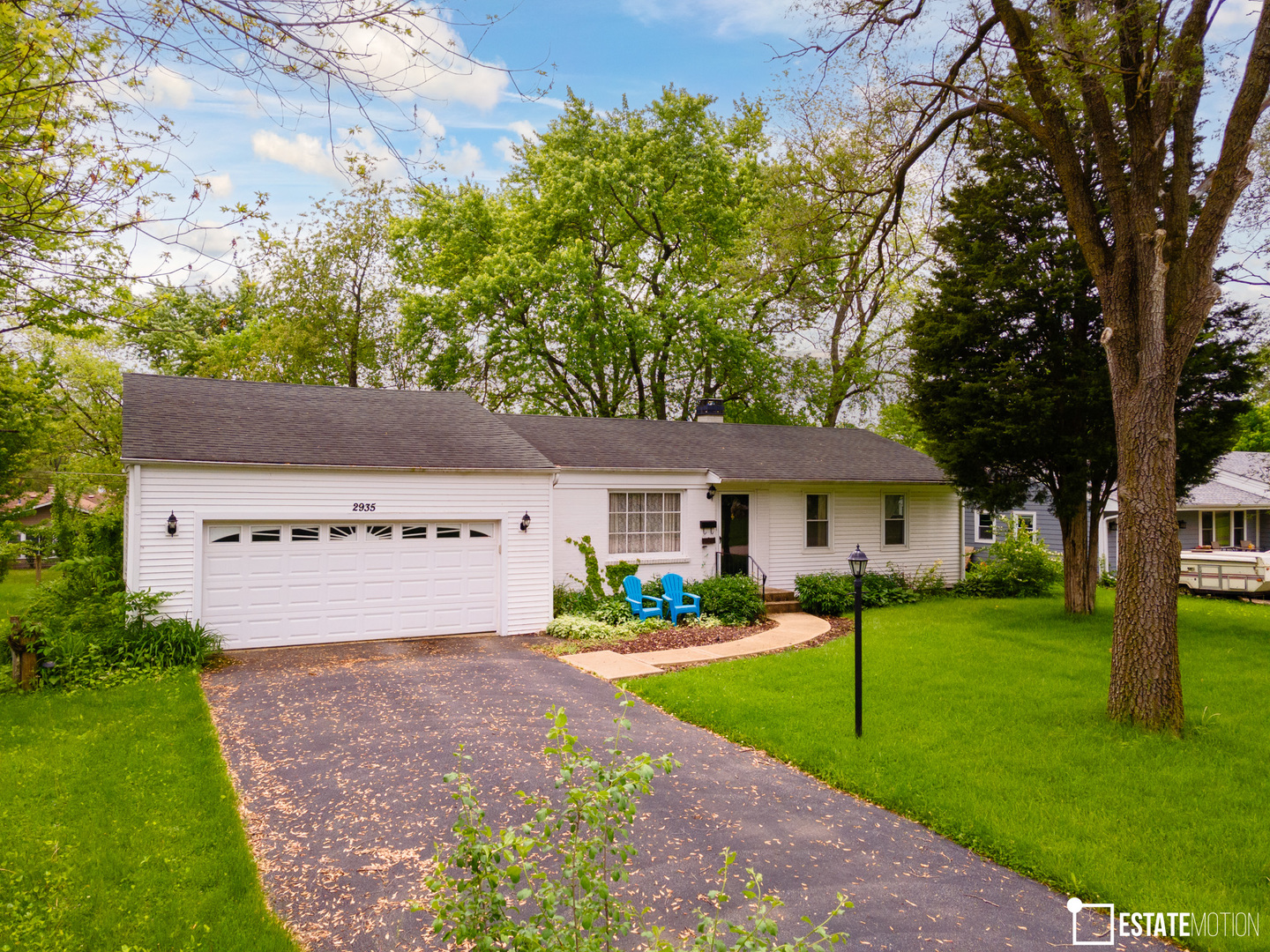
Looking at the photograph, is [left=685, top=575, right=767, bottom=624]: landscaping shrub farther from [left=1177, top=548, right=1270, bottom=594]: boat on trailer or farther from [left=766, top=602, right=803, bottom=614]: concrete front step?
[left=1177, top=548, right=1270, bottom=594]: boat on trailer

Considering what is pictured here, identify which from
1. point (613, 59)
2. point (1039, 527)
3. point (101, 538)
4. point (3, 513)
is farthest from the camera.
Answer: point (1039, 527)

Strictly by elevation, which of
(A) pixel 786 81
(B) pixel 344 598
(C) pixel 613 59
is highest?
(A) pixel 786 81

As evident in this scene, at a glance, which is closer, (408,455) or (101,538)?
(408,455)

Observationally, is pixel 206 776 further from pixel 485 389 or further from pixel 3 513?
pixel 485 389

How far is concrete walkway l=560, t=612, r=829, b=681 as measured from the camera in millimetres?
10141

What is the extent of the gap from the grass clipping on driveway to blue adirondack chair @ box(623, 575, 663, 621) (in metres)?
7.51

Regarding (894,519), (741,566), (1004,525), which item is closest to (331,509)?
(741,566)

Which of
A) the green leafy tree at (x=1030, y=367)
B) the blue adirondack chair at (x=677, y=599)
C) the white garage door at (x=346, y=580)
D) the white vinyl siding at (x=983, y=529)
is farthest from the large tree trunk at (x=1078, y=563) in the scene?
the white garage door at (x=346, y=580)

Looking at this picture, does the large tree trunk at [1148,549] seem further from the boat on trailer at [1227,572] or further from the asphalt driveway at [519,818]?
the boat on trailer at [1227,572]

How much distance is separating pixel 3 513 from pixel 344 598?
12.6m

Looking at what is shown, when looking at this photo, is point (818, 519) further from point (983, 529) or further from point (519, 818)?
point (519, 818)

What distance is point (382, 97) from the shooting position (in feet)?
12.8

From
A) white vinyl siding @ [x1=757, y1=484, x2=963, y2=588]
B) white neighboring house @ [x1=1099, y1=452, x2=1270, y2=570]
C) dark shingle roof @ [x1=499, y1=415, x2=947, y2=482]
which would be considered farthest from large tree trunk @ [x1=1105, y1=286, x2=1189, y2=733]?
white neighboring house @ [x1=1099, y1=452, x2=1270, y2=570]

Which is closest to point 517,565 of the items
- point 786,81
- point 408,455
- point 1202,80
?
point 408,455
